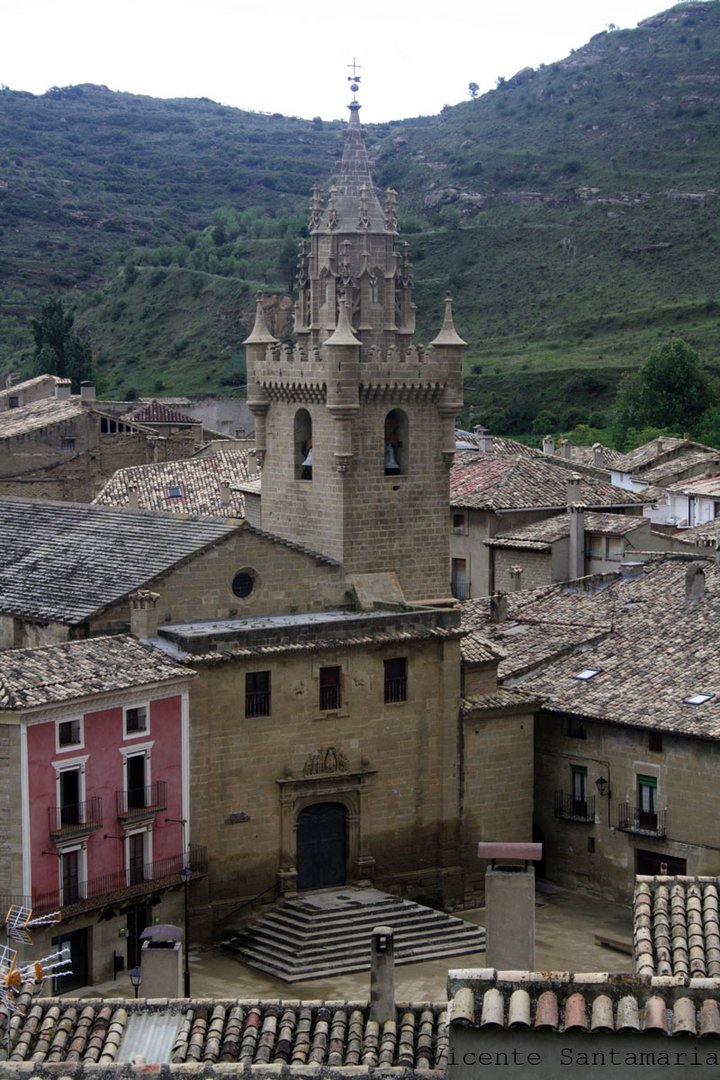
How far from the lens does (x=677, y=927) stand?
1952 centimetres

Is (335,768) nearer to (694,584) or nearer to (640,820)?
(640,820)

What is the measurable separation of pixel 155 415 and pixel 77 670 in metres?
41.7

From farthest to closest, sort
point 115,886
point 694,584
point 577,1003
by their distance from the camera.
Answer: point 694,584 < point 115,886 < point 577,1003

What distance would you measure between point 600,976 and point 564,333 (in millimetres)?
107731

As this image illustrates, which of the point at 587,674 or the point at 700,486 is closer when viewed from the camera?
the point at 587,674

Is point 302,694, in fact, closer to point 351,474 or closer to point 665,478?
point 351,474

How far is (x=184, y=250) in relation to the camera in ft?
461

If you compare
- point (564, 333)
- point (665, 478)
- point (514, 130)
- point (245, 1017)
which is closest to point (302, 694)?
point (245, 1017)

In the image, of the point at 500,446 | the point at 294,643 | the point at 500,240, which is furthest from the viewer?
the point at 500,240

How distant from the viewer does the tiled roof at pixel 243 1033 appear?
20297mm

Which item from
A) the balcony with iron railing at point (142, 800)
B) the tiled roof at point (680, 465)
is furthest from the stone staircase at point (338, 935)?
the tiled roof at point (680, 465)

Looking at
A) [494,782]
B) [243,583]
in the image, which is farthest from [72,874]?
[494,782]

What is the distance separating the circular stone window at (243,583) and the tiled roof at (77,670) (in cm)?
268

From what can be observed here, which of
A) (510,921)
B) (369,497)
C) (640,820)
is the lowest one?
(640,820)
